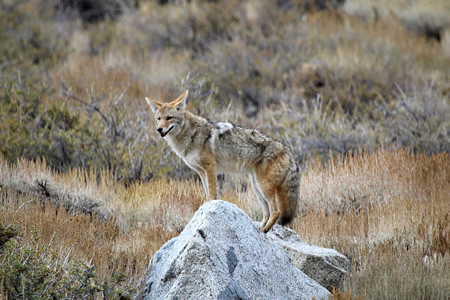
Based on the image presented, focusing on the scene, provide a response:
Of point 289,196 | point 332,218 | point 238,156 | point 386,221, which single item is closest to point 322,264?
point 289,196

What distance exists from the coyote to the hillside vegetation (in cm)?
77

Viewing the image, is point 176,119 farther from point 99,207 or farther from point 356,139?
point 356,139

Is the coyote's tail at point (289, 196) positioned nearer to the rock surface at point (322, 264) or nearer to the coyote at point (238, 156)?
the coyote at point (238, 156)

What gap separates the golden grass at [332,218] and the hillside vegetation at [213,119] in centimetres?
2

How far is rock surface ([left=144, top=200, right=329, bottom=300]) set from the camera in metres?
3.88

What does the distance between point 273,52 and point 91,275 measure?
12.4 m

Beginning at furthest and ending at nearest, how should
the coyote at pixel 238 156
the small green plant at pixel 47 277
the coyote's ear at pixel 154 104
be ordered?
the coyote's ear at pixel 154 104
the coyote at pixel 238 156
the small green plant at pixel 47 277

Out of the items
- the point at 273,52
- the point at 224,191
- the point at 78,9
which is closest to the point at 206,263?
the point at 224,191

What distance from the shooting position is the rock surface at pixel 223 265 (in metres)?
3.88

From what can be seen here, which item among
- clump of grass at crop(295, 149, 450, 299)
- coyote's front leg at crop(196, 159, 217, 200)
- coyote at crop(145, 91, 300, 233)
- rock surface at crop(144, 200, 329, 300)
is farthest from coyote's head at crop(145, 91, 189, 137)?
clump of grass at crop(295, 149, 450, 299)

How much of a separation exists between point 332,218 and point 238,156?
1412 millimetres

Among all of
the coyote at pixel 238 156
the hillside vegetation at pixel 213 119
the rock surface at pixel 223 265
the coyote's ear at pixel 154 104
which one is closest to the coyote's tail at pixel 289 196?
the coyote at pixel 238 156

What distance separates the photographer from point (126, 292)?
422cm

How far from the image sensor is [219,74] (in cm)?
1370
